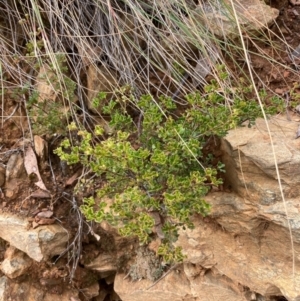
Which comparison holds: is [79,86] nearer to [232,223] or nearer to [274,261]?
[232,223]

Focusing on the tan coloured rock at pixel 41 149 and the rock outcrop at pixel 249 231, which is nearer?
the rock outcrop at pixel 249 231

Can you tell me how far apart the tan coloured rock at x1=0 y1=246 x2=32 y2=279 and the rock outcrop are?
2.01 ft

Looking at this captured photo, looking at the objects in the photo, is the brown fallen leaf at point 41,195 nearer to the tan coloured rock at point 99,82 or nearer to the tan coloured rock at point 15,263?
the tan coloured rock at point 15,263

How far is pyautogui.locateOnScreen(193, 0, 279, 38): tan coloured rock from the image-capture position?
78.4 inches

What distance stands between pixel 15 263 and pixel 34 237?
19 centimetres

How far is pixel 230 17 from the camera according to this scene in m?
2.00

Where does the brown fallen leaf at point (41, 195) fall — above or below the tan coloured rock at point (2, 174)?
above

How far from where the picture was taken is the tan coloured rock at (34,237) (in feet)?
6.72

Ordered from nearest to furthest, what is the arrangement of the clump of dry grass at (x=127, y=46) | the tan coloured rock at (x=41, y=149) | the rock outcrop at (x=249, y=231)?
the rock outcrop at (x=249, y=231) → the clump of dry grass at (x=127, y=46) → the tan coloured rock at (x=41, y=149)

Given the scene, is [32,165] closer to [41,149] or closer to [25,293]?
[41,149]

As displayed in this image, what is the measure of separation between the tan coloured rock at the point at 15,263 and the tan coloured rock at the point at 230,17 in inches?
51.7

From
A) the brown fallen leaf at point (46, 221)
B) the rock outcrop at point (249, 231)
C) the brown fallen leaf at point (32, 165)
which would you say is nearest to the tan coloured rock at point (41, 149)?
the brown fallen leaf at point (32, 165)

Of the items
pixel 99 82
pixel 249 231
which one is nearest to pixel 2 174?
pixel 99 82

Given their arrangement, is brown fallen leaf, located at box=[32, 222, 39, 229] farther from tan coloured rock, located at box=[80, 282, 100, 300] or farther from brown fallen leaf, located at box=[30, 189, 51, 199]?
tan coloured rock, located at box=[80, 282, 100, 300]
